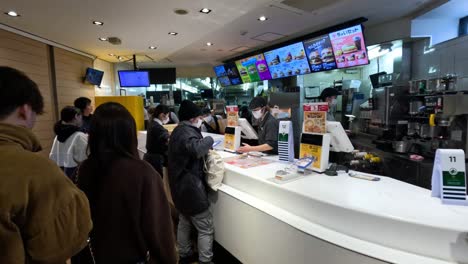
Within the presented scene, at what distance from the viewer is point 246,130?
320 cm

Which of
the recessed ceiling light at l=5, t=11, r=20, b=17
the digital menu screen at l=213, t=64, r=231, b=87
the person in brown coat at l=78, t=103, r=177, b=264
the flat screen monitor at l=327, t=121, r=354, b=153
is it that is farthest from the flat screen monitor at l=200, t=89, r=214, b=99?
the person in brown coat at l=78, t=103, r=177, b=264

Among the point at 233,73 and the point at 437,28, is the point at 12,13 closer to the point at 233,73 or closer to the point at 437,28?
the point at 233,73

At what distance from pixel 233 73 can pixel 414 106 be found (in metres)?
5.17

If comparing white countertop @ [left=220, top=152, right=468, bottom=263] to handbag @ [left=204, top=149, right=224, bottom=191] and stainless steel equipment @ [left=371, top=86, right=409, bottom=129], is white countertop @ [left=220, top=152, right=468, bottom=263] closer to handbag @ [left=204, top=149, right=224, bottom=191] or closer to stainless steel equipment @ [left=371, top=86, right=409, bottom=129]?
handbag @ [left=204, top=149, right=224, bottom=191]

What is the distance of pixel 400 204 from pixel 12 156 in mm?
1681

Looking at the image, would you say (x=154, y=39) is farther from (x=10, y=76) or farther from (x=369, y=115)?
(x=10, y=76)

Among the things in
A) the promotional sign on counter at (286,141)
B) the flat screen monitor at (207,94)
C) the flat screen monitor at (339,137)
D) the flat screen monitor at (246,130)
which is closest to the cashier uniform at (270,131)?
the flat screen monitor at (246,130)

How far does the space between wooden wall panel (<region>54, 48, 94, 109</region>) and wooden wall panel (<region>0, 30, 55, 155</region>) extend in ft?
0.87

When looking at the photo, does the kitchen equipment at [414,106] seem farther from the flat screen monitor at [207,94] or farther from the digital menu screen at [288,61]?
the flat screen monitor at [207,94]

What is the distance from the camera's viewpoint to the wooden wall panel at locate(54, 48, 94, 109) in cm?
596

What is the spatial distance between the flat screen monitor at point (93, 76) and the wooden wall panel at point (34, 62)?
1287 millimetres

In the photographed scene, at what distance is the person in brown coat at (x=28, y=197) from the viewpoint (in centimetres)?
75

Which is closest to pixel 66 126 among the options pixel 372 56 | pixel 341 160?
pixel 341 160

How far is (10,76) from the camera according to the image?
0.88 metres
